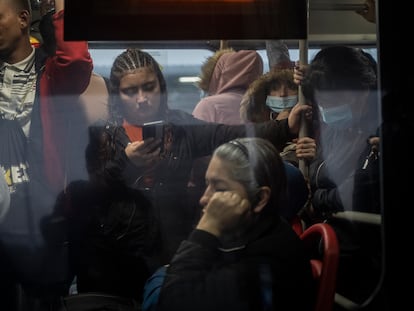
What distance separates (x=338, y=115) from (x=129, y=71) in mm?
719

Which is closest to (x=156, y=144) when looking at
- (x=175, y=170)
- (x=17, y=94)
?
(x=175, y=170)

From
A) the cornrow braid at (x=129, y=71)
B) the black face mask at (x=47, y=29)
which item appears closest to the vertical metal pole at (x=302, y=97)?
the cornrow braid at (x=129, y=71)

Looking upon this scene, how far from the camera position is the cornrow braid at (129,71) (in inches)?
66.8

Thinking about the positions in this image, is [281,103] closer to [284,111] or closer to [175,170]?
[284,111]

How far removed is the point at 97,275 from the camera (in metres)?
1.71

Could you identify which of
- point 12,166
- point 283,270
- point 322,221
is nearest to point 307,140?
point 322,221

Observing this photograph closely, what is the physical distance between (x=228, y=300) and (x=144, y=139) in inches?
23.5

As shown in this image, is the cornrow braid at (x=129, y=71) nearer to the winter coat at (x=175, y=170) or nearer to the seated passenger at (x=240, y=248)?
the winter coat at (x=175, y=170)

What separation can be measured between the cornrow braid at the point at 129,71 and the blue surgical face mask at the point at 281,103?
360 millimetres

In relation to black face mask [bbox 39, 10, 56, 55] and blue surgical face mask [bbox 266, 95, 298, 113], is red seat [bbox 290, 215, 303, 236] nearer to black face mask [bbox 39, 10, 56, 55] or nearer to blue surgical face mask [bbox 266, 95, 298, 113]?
blue surgical face mask [bbox 266, 95, 298, 113]

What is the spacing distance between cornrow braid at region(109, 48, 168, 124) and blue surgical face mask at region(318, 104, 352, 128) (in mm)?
534

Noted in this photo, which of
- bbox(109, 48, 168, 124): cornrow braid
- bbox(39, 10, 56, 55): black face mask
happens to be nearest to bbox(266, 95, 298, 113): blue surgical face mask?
bbox(109, 48, 168, 124): cornrow braid

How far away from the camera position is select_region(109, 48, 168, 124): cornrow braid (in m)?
1.70

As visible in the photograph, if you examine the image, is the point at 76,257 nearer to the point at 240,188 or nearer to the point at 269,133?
the point at 240,188
